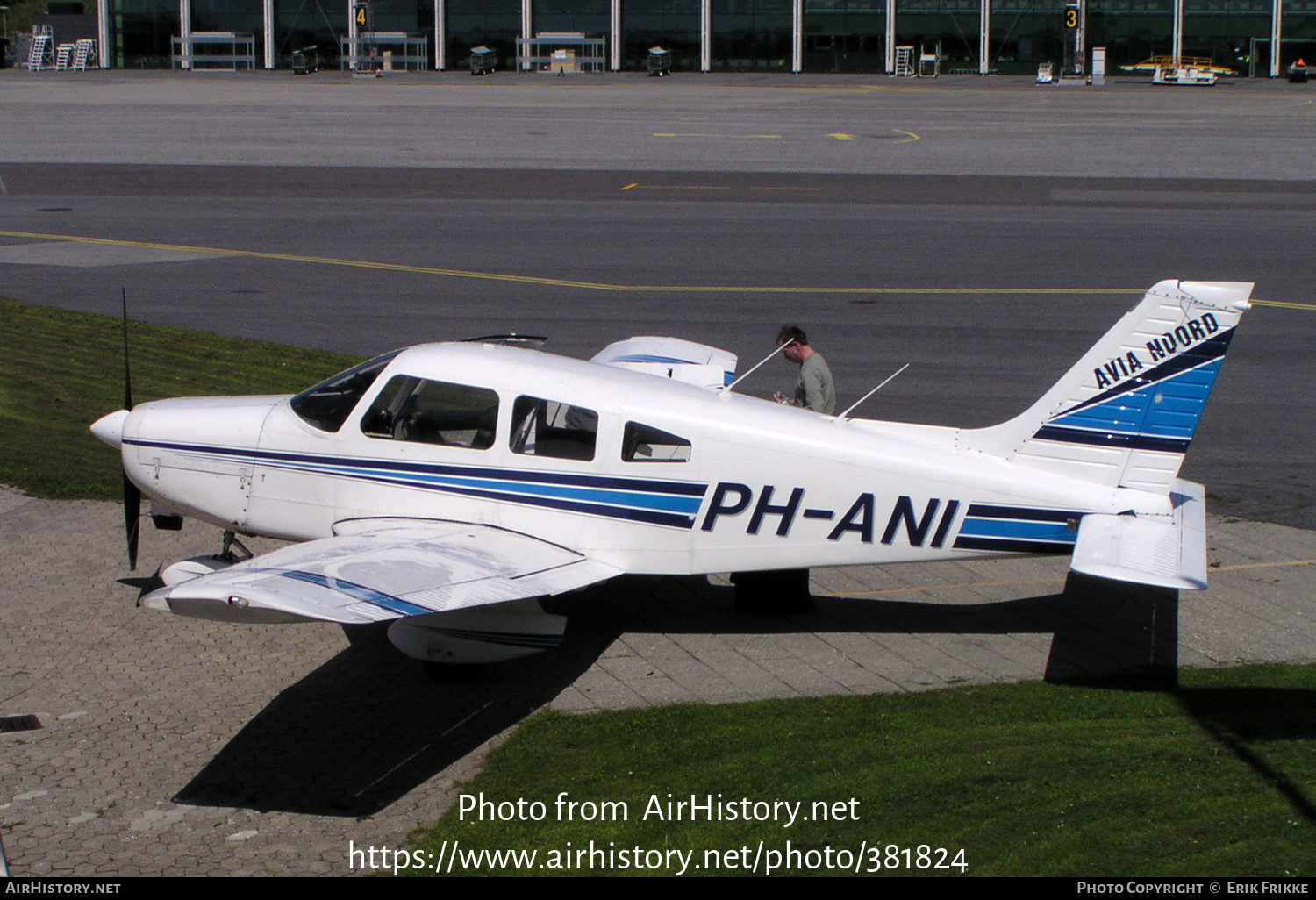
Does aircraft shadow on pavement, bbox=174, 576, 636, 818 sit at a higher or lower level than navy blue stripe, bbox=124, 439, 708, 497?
lower

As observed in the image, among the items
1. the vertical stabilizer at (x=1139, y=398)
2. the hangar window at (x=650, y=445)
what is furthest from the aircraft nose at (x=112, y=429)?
the vertical stabilizer at (x=1139, y=398)

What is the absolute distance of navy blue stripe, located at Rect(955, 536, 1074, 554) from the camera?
9742mm

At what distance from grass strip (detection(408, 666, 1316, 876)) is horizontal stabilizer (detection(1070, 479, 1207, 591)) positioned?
99cm

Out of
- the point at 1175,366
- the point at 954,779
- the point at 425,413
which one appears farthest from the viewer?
the point at 425,413

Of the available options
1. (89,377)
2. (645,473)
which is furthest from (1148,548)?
(89,377)

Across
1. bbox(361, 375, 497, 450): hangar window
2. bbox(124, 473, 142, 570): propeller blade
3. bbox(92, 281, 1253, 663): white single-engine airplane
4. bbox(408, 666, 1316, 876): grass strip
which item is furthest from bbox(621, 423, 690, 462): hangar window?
bbox(124, 473, 142, 570): propeller blade

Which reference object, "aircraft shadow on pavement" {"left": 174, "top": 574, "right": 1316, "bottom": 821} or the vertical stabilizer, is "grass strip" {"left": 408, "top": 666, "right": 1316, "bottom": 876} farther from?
the vertical stabilizer

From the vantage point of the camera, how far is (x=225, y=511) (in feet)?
34.5

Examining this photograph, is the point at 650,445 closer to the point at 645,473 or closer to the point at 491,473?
the point at 645,473

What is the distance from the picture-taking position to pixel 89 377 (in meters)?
18.2

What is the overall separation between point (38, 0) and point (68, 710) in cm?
18379

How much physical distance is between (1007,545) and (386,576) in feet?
15.0

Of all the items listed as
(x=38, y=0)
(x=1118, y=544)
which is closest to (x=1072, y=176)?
(x=1118, y=544)

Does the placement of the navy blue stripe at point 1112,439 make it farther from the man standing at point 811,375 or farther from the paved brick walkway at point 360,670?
the man standing at point 811,375
